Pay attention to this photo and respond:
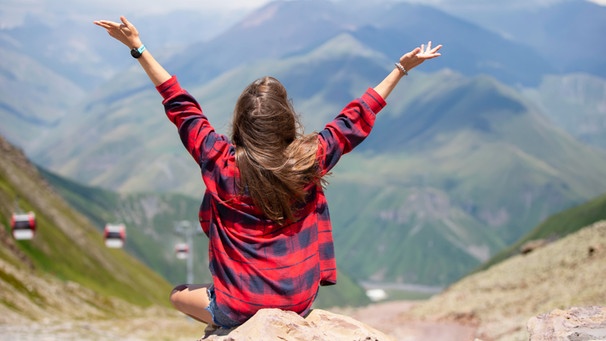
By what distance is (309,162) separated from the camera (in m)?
9.19

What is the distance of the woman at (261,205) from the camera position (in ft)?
29.9

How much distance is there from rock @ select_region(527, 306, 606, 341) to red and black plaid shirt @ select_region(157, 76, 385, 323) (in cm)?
276

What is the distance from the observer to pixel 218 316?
943 centimetres

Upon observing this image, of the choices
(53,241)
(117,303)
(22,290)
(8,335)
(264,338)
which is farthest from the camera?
(53,241)

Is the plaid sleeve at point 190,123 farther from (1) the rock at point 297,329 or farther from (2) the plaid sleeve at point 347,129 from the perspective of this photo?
(1) the rock at point 297,329

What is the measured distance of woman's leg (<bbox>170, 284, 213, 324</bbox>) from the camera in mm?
9562

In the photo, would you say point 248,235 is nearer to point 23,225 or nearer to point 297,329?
point 297,329

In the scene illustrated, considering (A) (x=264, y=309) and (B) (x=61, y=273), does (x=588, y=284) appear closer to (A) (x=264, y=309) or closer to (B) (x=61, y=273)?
(A) (x=264, y=309)

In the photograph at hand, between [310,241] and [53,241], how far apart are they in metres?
95.9

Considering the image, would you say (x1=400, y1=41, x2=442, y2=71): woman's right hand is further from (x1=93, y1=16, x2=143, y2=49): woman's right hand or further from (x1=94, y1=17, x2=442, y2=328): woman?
(x1=93, y1=16, x2=143, y2=49): woman's right hand

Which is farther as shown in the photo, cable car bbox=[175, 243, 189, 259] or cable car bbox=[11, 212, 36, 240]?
cable car bbox=[175, 243, 189, 259]

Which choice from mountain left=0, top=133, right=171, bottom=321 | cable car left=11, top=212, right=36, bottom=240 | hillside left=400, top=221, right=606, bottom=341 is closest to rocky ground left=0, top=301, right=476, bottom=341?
hillside left=400, top=221, right=606, bottom=341

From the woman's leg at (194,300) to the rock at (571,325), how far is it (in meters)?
3.89

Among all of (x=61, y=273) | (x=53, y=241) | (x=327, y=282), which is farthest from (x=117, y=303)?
(x=327, y=282)
